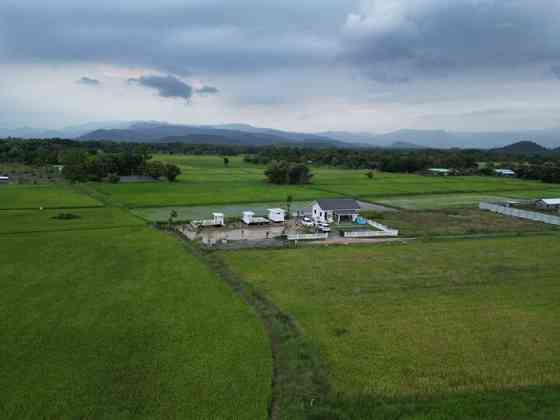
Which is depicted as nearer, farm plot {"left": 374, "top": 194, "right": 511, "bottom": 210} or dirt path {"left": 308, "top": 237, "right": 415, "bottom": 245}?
dirt path {"left": 308, "top": 237, "right": 415, "bottom": 245}

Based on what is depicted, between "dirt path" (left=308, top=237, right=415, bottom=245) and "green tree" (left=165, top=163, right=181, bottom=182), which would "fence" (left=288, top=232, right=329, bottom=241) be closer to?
"dirt path" (left=308, top=237, right=415, bottom=245)

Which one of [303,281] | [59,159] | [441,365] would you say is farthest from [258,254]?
[59,159]

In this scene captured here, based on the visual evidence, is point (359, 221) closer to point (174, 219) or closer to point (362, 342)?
point (174, 219)

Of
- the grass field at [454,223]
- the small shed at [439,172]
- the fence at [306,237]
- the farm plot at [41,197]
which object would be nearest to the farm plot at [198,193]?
the farm plot at [41,197]

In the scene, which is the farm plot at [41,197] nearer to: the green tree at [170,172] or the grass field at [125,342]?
the green tree at [170,172]

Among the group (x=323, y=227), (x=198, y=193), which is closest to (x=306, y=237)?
(x=323, y=227)

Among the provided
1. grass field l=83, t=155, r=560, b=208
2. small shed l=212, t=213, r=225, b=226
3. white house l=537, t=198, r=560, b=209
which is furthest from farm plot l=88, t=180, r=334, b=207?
white house l=537, t=198, r=560, b=209
